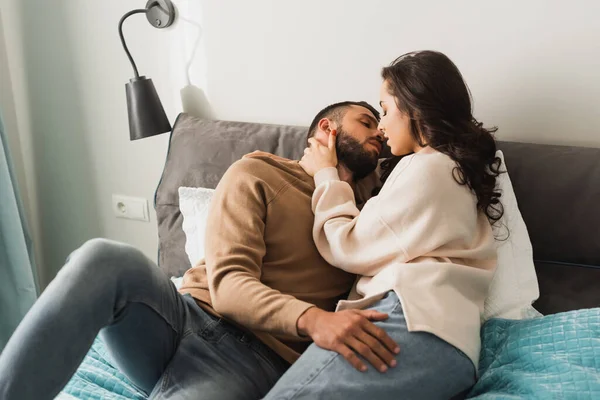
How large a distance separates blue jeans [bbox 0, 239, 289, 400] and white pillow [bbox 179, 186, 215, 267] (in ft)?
1.11

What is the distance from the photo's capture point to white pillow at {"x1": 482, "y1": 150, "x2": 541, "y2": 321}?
145cm

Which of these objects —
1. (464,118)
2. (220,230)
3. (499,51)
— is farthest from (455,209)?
(499,51)

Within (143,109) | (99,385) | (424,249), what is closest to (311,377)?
(424,249)

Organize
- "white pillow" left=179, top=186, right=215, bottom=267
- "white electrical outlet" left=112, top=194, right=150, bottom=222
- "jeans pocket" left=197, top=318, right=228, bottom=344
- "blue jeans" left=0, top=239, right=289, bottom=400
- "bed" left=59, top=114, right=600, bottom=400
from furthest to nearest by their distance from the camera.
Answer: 1. "white electrical outlet" left=112, top=194, right=150, bottom=222
2. "white pillow" left=179, top=186, right=215, bottom=267
3. "jeans pocket" left=197, top=318, right=228, bottom=344
4. "bed" left=59, top=114, right=600, bottom=400
5. "blue jeans" left=0, top=239, right=289, bottom=400

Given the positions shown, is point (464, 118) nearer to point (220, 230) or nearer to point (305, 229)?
point (305, 229)

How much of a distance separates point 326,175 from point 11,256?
1150 millimetres

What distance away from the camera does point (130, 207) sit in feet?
7.67

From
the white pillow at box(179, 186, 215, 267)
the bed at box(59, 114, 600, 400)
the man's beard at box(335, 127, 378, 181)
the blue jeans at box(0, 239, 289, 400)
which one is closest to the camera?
the blue jeans at box(0, 239, 289, 400)

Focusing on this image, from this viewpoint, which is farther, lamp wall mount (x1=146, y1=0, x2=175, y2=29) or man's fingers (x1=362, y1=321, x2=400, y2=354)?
lamp wall mount (x1=146, y1=0, x2=175, y2=29)

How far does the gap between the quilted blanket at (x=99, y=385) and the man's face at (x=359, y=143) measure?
709 millimetres

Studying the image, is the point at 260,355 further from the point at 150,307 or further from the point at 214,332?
the point at 150,307

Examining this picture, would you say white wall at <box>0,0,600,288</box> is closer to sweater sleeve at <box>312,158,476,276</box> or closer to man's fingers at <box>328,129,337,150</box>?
man's fingers at <box>328,129,337,150</box>

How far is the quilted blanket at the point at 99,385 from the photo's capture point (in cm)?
142

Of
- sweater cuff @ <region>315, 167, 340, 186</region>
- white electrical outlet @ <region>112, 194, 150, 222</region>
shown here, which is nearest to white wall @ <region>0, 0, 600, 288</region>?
white electrical outlet @ <region>112, 194, 150, 222</region>
